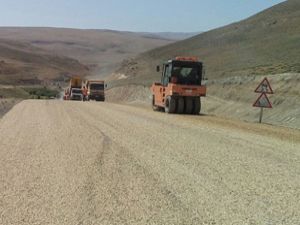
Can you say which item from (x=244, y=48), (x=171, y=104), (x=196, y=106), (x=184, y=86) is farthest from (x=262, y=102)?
(x=244, y=48)

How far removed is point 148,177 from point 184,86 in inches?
848

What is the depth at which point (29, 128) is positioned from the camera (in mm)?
22219

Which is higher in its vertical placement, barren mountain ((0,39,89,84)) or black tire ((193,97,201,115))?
black tire ((193,97,201,115))

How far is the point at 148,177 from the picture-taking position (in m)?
11.8

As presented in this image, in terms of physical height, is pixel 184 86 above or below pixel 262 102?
above

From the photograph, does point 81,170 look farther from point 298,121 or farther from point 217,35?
point 217,35

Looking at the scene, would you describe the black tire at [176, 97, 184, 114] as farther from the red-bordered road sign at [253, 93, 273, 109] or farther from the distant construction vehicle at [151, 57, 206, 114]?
the red-bordered road sign at [253, 93, 273, 109]

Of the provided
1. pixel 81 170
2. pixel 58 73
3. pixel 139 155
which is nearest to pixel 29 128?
pixel 139 155

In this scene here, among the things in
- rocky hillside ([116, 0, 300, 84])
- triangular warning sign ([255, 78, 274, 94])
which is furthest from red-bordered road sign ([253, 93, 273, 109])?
rocky hillside ([116, 0, 300, 84])

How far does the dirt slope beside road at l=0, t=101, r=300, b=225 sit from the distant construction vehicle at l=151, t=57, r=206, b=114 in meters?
12.5

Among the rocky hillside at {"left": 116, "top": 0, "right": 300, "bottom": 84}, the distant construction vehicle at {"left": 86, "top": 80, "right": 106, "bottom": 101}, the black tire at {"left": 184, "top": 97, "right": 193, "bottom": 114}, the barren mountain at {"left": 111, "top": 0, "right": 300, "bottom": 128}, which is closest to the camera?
the black tire at {"left": 184, "top": 97, "right": 193, "bottom": 114}

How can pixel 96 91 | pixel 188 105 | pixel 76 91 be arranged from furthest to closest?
pixel 76 91 < pixel 96 91 < pixel 188 105

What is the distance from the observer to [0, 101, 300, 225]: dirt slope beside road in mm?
8922

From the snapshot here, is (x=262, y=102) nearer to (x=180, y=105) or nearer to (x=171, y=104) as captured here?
(x=180, y=105)
